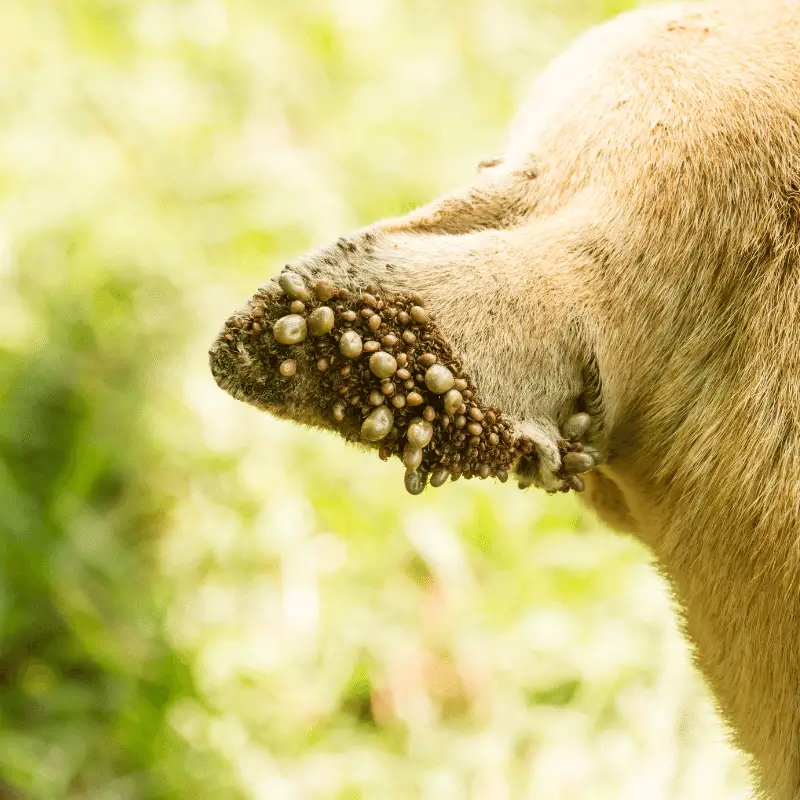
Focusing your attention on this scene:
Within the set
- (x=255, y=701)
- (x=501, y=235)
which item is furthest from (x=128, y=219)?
(x=501, y=235)

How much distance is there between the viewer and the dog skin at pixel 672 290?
0.98 meters

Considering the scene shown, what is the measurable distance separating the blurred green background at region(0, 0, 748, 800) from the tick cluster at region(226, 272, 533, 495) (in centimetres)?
81

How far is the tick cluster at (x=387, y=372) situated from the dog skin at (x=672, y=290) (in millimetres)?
20

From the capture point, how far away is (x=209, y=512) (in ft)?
8.32

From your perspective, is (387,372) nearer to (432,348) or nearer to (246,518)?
(432,348)

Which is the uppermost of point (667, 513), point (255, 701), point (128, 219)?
point (128, 219)

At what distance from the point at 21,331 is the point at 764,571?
2183mm

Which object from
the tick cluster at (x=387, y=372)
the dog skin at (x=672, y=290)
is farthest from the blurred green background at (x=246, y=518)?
the tick cluster at (x=387, y=372)

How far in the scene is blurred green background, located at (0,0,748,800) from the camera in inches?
86.1

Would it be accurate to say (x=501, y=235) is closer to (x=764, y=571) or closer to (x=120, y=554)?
(x=764, y=571)

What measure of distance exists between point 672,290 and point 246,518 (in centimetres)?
171

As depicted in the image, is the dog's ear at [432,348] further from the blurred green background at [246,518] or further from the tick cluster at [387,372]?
the blurred green background at [246,518]

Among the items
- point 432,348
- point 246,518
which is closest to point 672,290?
point 432,348

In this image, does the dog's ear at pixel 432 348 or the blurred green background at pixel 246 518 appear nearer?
the dog's ear at pixel 432 348
